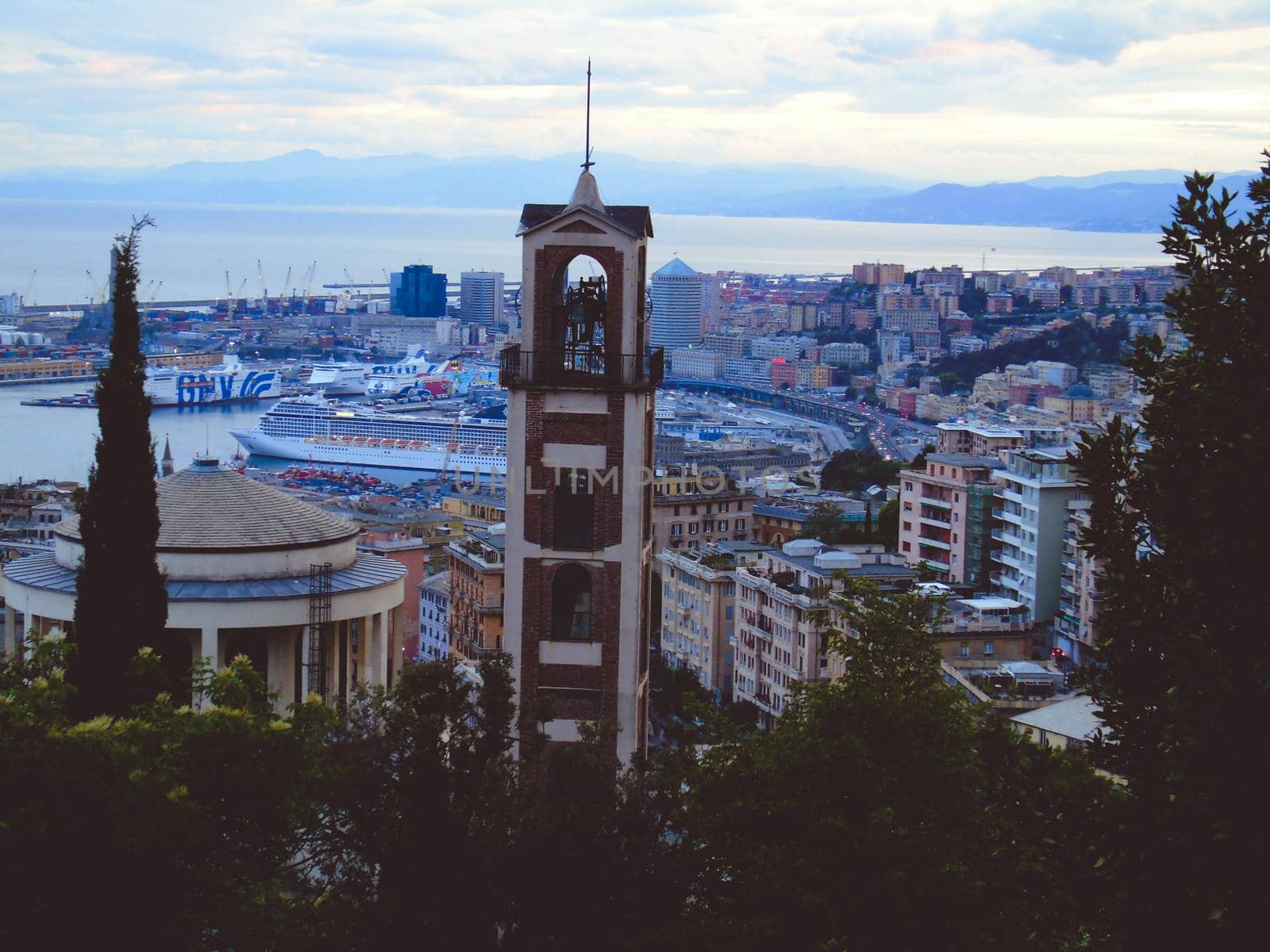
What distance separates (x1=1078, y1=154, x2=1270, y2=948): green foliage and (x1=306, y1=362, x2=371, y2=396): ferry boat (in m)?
108

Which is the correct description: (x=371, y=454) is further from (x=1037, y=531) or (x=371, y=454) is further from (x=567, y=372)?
(x=567, y=372)

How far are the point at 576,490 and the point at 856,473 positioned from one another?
5713 cm

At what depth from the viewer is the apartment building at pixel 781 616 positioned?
30.1 m

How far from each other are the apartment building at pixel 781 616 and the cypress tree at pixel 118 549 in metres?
20.0

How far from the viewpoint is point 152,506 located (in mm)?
9633

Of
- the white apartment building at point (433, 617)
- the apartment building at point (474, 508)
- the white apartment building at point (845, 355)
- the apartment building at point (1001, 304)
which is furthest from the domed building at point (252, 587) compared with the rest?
the apartment building at point (1001, 304)

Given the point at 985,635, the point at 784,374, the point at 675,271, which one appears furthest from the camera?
the point at 675,271

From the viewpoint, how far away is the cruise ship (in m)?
90.5

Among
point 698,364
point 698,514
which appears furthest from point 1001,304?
point 698,514

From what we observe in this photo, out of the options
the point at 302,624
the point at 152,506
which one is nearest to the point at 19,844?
the point at 152,506

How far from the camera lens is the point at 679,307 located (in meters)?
166

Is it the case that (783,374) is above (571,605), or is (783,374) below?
below

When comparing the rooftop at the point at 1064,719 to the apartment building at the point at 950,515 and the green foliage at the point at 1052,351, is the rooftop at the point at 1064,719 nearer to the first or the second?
the apartment building at the point at 950,515

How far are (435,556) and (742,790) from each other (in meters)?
37.9
